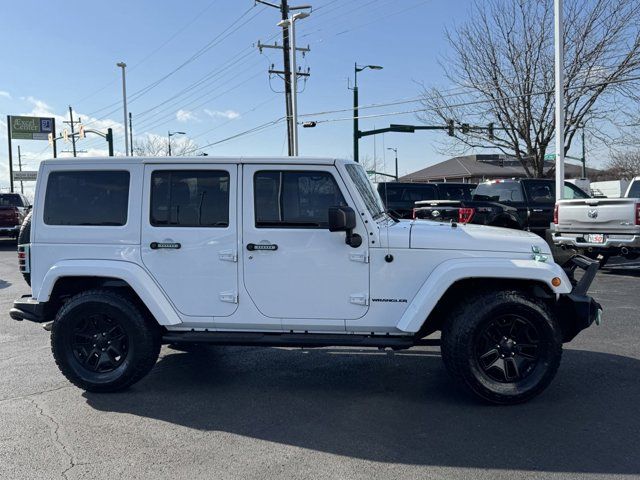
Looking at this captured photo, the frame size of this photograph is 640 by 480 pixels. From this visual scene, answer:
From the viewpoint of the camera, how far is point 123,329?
16.2 ft

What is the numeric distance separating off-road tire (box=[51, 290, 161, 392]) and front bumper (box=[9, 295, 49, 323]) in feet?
0.62

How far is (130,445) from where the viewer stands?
395cm

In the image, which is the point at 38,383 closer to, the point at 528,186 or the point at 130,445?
the point at 130,445

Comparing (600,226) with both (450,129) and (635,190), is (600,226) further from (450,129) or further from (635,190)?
(450,129)

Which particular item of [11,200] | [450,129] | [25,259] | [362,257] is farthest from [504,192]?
[11,200]

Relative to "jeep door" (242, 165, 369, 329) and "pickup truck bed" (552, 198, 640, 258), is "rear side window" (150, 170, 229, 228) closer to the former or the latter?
"jeep door" (242, 165, 369, 329)

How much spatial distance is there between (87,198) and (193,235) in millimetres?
1014

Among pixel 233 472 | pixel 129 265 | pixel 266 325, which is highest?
pixel 129 265

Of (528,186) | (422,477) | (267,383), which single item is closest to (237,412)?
(267,383)

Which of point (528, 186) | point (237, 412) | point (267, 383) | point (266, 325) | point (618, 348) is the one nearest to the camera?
point (237, 412)

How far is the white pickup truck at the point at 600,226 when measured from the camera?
10812 millimetres

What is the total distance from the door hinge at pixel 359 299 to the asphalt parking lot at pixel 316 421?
82 cm

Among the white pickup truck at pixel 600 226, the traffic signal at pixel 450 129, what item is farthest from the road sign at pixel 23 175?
the white pickup truck at pixel 600 226

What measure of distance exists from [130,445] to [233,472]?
2.82ft
